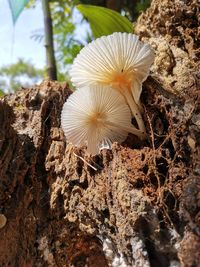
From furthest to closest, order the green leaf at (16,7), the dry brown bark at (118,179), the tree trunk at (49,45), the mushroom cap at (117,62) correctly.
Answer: the tree trunk at (49,45) → the green leaf at (16,7) → the mushroom cap at (117,62) → the dry brown bark at (118,179)

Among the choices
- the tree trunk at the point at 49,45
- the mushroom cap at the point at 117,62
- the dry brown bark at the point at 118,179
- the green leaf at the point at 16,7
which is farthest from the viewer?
the tree trunk at the point at 49,45

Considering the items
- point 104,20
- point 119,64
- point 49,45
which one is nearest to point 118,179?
point 119,64

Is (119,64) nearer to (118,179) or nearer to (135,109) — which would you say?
(135,109)

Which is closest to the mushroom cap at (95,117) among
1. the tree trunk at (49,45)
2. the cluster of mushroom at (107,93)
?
the cluster of mushroom at (107,93)

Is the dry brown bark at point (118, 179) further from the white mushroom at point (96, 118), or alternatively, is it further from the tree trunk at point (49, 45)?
the tree trunk at point (49, 45)

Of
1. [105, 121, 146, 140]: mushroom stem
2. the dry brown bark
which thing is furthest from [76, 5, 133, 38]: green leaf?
[105, 121, 146, 140]: mushroom stem

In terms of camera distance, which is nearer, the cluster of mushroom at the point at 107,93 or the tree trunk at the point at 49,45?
the cluster of mushroom at the point at 107,93

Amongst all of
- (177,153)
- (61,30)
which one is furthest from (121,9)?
(177,153)

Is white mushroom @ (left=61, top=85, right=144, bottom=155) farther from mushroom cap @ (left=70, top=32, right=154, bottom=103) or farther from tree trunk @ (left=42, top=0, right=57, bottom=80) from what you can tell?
tree trunk @ (left=42, top=0, right=57, bottom=80)
